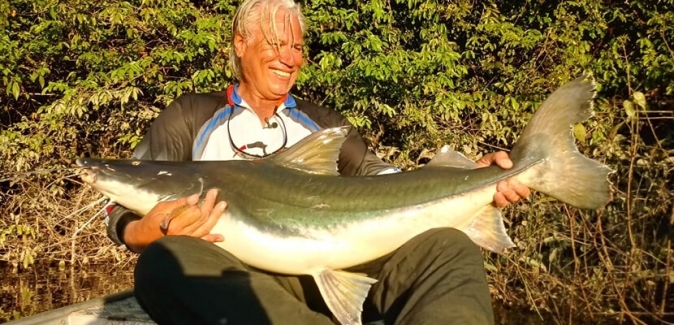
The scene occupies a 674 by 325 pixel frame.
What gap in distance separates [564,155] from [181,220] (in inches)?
55.8

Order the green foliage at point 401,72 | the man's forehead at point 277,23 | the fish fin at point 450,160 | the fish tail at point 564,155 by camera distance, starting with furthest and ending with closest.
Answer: the green foliage at point 401,72
the man's forehead at point 277,23
the fish fin at point 450,160
the fish tail at point 564,155

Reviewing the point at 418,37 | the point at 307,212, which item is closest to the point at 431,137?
the point at 418,37

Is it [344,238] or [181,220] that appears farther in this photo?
[344,238]

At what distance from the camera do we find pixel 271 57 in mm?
3266

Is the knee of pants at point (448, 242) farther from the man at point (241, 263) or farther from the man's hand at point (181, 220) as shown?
the man's hand at point (181, 220)

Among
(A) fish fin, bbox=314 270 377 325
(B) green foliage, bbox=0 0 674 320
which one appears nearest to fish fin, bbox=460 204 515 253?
(A) fish fin, bbox=314 270 377 325

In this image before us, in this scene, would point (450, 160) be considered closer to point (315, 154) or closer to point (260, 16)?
point (315, 154)

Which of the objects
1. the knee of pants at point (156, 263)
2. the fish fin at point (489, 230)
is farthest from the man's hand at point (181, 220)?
the fish fin at point (489, 230)

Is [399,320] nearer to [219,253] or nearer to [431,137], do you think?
[219,253]

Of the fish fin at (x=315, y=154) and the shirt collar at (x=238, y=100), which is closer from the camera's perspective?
the fish fin at (x=315, y=154)

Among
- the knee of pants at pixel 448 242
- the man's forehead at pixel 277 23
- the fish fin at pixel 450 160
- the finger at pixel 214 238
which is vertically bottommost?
the knee of pants at pixel 448 242

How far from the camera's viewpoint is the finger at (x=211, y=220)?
8.49 feet

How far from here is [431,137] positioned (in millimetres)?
6922

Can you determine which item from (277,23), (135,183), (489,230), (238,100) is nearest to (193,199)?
(135,183)
